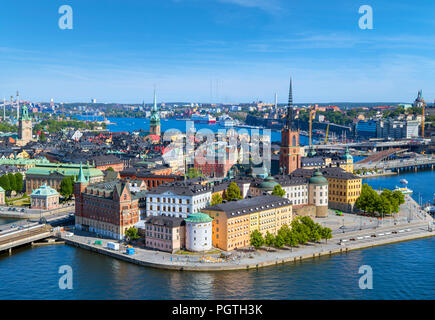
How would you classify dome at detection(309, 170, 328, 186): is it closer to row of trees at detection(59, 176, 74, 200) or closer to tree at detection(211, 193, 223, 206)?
tree at detection(211, 193, 223, 206)

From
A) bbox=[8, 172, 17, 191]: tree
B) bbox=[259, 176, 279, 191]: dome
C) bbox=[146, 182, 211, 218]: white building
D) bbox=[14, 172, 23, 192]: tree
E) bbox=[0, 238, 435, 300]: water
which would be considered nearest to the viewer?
bbox=[0, 238, 435, 300]: water

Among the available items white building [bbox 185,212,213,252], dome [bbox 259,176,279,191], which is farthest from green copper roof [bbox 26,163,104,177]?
white building [bbox 185,212,213,252]

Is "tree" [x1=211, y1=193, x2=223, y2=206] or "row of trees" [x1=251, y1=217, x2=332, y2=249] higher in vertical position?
"tree" [x1=211, y1=193, x2=223, y2=206]

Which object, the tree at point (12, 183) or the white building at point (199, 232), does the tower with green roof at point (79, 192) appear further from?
the tree at point (12, 183)

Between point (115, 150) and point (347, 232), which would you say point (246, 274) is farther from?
point (115, 150)

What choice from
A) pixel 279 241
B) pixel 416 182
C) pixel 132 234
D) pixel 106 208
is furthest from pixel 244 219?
pixel 416 182

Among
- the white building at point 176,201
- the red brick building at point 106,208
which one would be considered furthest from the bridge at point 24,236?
the white building at point 176,201
